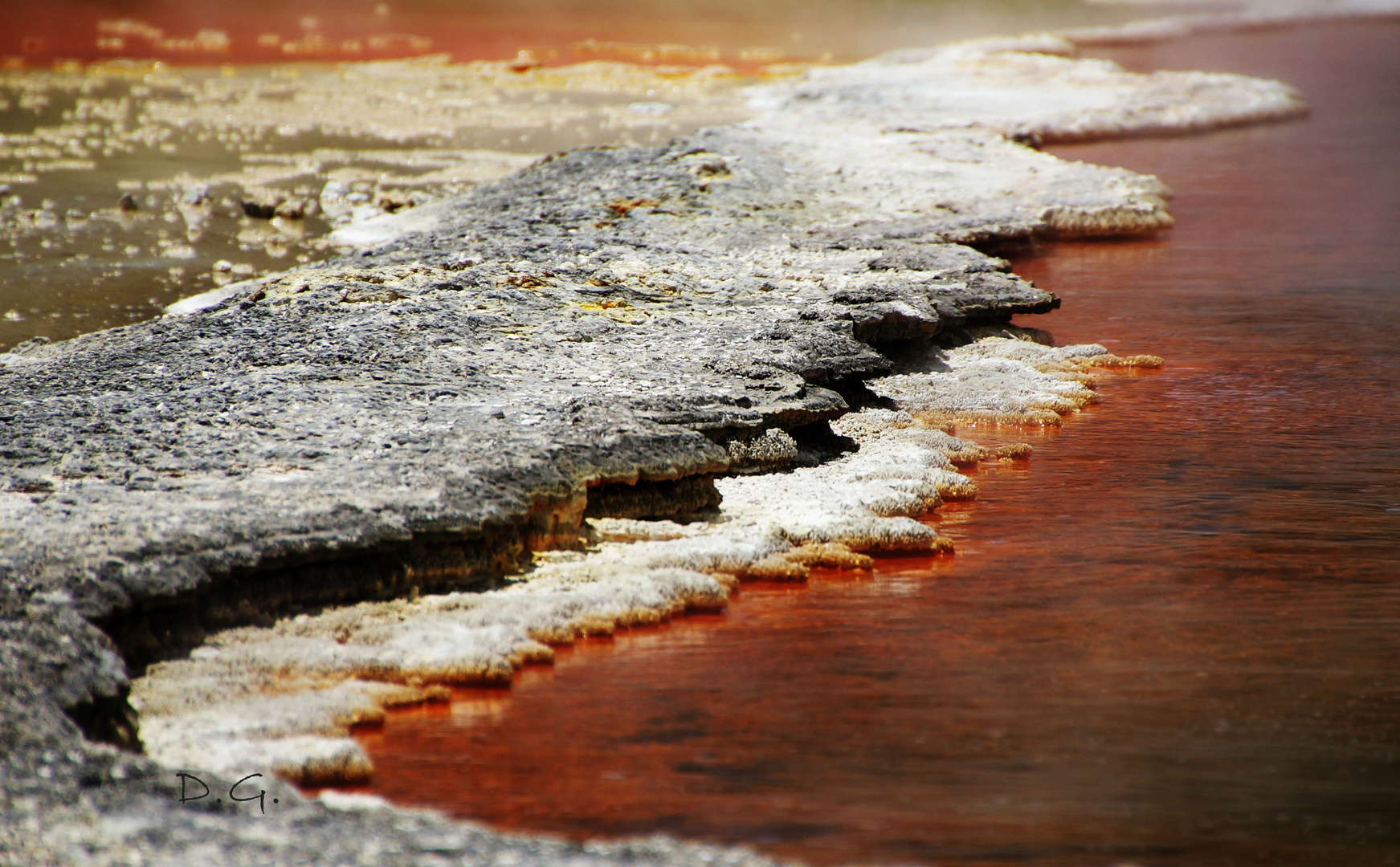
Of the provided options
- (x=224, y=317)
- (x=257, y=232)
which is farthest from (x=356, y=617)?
(x=257, y=232)

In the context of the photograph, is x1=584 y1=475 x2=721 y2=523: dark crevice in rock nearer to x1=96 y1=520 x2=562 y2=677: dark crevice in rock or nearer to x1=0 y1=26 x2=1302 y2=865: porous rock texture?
x1=0 y1=26 x2=1302 y2=865: porous rock texture

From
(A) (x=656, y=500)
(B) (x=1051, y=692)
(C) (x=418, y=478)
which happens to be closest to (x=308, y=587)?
(C) (x=418, y=478)

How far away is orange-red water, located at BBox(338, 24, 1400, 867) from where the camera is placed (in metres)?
1.26

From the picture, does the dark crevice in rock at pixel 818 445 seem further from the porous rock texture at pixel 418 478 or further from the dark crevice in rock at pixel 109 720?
the dark crevice in rock at pixel 109 720

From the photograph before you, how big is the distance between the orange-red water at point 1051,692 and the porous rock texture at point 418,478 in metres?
0.10

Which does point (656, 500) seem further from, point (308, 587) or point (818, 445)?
point (308, 587)

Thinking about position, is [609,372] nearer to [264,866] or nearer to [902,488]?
[902,488]

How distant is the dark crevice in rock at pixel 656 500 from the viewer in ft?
6.46

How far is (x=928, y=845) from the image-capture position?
1.22 metres

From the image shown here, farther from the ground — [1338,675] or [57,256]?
[57,256]

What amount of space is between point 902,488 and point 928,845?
97 cm

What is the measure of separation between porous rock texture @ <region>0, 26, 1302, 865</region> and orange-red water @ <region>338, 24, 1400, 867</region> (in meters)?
0.10

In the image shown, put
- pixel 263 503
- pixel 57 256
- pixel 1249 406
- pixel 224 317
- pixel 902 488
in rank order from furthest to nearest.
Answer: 1. pixel 57 256
2. pixel 1249 406
3. pixel 224 317
4. pixel 902 488
5. pixel 263 503
